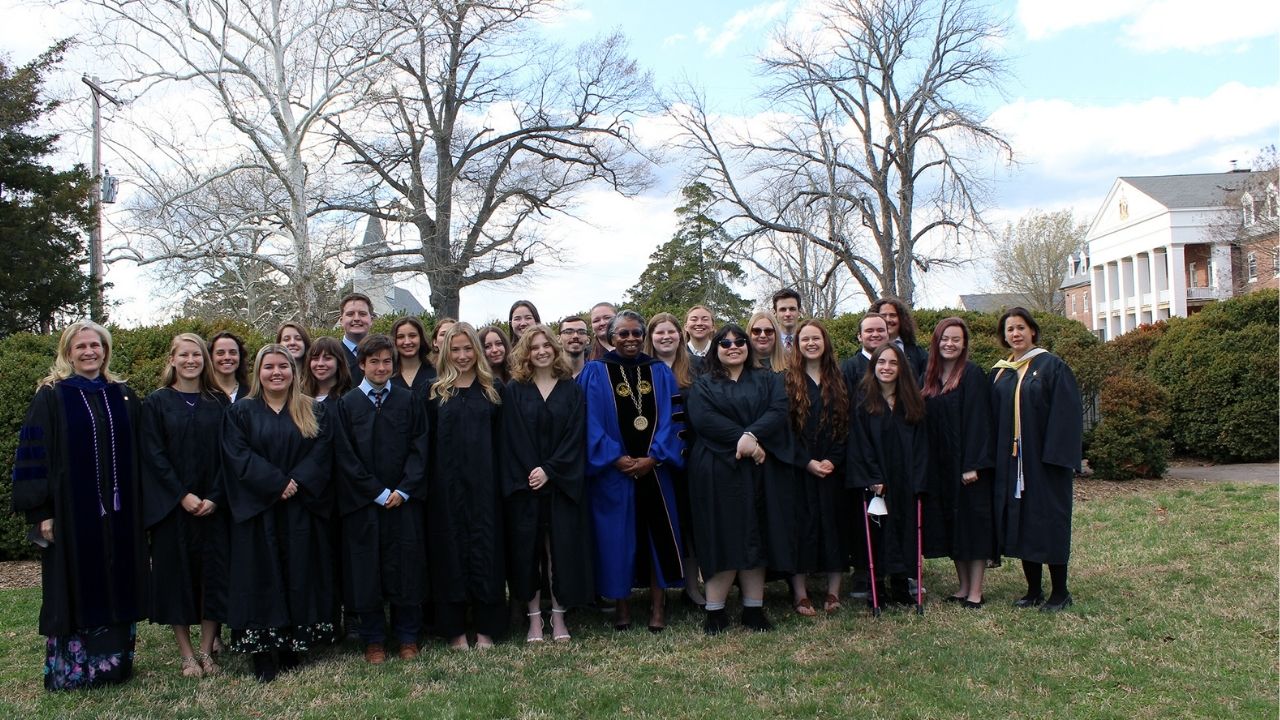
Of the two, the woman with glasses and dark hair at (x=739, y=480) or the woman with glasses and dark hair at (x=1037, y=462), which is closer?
the woman with glasses and dark hair at (x=739, y=480)

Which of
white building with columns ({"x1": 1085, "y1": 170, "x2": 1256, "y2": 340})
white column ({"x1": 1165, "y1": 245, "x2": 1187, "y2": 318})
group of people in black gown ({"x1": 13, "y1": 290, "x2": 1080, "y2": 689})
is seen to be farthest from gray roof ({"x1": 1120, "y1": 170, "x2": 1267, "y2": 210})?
group of people in black gown ({"x1": 13, "y1": 290, "x2": 1080, "y2": 689})

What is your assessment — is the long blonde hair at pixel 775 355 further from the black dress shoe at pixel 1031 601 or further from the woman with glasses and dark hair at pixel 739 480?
the black dress shoe at pixel 1031 601

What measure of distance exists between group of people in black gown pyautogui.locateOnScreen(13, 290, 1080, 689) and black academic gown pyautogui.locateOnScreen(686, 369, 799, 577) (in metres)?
0.02

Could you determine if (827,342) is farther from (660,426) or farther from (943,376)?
(660,426)

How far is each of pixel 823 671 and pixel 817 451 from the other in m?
1.88

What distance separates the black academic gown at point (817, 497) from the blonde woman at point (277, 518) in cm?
320

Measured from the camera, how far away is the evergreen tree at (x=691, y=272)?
3475cm

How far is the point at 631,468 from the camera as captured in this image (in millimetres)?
6176

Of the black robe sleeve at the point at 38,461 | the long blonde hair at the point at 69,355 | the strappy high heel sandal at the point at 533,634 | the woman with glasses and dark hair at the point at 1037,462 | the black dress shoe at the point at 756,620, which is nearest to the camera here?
the black robe sleeve at the point at 38,461

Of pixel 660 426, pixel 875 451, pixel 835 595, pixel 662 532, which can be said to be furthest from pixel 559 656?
pixel 875 451

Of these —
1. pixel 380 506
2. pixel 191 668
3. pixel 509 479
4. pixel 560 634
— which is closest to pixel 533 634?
pixel 560 634

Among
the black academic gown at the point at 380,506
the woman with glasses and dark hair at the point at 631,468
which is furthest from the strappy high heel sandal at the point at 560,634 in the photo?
the black academic gown at the point at 380,506

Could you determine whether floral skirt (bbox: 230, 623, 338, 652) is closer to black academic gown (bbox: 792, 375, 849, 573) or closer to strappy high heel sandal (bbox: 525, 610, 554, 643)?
strappy high heel sandal (bbox: 525, 610, 554, 643)

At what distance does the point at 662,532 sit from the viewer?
637cm
